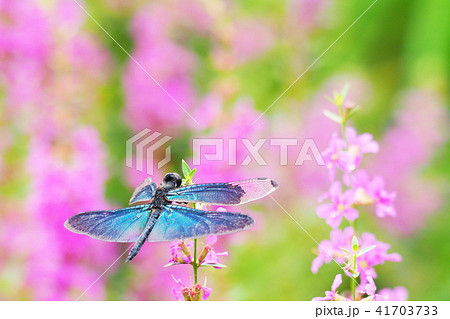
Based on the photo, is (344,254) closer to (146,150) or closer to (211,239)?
(211,239)

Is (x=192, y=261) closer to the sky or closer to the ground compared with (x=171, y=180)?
closer to the ground

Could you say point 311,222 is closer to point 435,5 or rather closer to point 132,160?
point 132,160

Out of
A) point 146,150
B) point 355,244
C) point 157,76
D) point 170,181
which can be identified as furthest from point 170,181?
point 157,76

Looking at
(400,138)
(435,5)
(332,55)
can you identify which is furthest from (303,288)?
(435,5)

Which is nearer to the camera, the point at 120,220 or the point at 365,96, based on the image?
the point at 120,220

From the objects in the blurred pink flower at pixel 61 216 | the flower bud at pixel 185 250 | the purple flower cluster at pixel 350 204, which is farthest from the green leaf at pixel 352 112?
the blurred pink flower at pixel 61 216

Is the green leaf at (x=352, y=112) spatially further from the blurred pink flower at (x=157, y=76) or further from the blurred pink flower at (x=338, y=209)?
the blurred pink flower at (x=157, y=76)

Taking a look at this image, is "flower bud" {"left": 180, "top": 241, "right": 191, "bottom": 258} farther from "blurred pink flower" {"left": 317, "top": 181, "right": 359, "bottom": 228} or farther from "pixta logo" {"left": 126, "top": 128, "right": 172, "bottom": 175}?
"pixta logo" {"left": 126, "top": 128, "right": 172, "bottom": 175}
